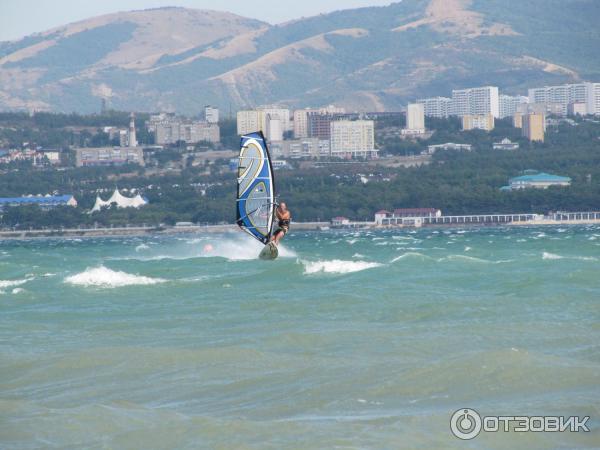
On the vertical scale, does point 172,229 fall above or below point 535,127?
below

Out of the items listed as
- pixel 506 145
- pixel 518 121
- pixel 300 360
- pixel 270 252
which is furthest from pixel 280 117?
pixel 300 360

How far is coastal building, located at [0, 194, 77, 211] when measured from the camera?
4545 inches

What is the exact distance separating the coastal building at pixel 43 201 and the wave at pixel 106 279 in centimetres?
7428

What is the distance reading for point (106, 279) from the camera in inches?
1575

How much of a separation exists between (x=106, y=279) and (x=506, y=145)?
114 metres

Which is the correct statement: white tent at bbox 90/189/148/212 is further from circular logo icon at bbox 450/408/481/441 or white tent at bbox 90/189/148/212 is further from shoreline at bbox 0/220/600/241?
circular logo icon at bbox 450/408/481/441

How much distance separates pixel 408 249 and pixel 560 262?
1830 centimetres

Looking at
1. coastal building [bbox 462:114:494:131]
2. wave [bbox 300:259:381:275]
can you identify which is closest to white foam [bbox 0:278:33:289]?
wave [bbox 300:259:381:275]

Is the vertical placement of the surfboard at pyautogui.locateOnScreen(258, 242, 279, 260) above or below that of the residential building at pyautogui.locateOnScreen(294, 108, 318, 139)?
above

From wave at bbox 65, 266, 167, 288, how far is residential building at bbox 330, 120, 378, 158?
360ft

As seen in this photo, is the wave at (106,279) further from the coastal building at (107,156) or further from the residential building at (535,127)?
the residential building at (535,127)

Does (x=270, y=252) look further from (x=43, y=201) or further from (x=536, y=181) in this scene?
(x=43, y=201)

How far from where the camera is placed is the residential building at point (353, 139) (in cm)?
15175

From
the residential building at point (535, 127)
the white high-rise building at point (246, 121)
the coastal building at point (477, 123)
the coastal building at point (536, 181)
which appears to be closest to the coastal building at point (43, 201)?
the coastal building at point (536, 181)
